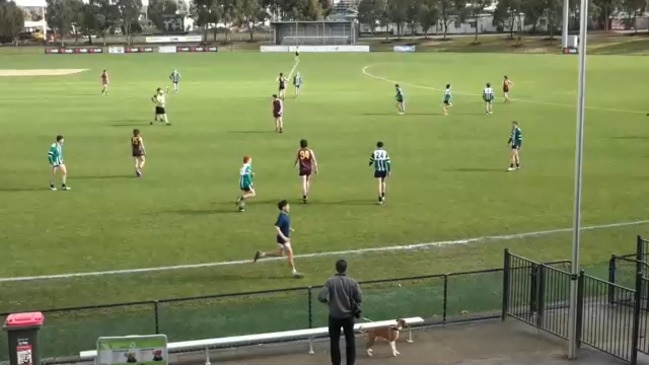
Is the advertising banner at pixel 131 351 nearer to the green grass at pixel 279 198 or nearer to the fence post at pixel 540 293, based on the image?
the green grass at pixel 279 198

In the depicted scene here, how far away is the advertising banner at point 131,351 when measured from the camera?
9766mm

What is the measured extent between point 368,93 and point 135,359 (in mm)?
50179

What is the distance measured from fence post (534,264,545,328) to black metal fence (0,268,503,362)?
88 cm

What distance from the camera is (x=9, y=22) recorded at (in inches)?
6393

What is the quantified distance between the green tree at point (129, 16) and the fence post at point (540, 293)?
531ft

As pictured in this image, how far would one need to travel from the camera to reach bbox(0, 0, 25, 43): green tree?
161875 millimetres

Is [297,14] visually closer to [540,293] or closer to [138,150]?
[138,150]

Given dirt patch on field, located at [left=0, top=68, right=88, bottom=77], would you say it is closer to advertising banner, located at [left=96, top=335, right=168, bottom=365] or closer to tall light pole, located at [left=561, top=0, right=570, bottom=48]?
tall light pole, located at [left=561, top=0, right=570, bottom=48]

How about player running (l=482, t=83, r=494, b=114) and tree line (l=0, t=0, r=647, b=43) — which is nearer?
player running (l=482, t=83, r=494, b=114)

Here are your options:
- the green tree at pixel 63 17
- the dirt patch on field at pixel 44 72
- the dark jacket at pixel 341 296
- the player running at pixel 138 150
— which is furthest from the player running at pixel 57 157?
the green tree at pixel 63 17

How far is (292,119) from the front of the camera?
143ft

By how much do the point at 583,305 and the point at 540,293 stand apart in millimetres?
742

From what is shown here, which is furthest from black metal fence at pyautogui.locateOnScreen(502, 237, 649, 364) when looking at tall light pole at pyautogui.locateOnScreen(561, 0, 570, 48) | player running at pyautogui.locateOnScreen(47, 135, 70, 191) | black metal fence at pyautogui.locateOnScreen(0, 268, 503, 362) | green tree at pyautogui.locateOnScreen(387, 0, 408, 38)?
green tree at pyautogui.locateOnScreen(387, 0, 408, 38)

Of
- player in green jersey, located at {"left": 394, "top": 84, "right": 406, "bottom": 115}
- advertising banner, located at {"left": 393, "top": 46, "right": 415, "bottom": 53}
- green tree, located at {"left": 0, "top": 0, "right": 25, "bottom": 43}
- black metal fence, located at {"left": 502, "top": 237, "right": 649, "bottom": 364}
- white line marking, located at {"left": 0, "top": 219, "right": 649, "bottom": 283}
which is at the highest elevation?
green tree, located at {"left": 0, "top": 0, "right": 25, "bottom": 43}
